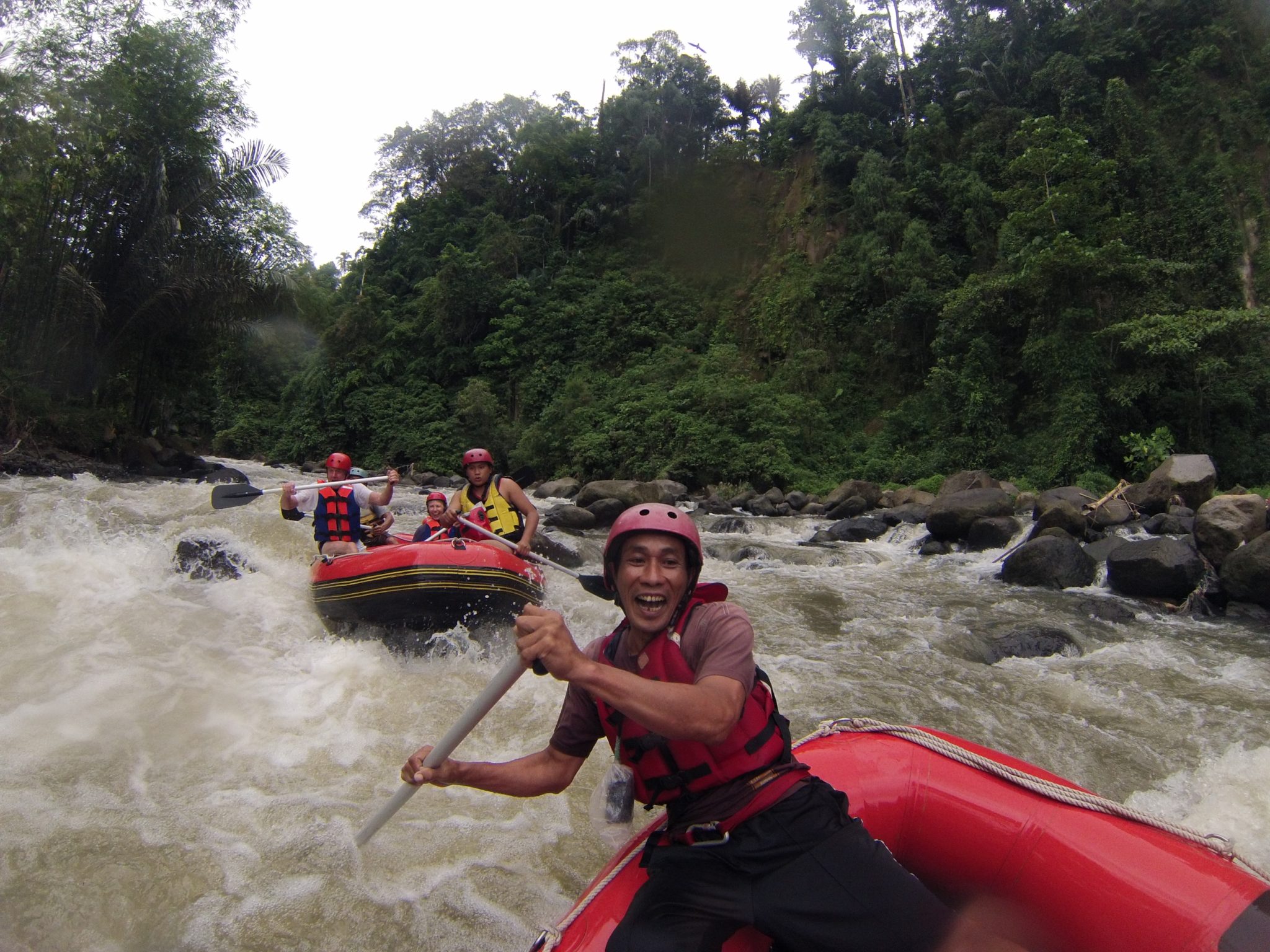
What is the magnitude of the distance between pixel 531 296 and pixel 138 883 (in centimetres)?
2601

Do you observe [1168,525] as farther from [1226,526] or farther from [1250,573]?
[1250,573]

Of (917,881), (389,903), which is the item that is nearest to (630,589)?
(917,881)

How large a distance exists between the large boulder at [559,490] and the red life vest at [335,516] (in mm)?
12210

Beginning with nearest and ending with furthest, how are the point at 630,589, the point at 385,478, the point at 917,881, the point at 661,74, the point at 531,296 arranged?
the point at 917,881 < the point at 630,589 < the point at 385,478 < the point at 531,296 < the point at 661,74

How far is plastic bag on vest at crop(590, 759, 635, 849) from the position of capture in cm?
164

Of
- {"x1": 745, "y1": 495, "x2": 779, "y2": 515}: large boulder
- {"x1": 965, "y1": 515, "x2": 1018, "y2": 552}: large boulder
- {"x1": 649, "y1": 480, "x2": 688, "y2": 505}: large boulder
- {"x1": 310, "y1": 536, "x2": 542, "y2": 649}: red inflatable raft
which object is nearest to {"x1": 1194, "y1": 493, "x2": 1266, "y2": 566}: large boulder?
{"x1": 965, "y1": 515, "x2": 1018, "y2": 552}: large boulder

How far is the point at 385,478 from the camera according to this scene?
5621mm

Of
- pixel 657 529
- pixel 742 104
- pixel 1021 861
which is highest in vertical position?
pixel 742 104

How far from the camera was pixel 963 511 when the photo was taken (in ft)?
33.2

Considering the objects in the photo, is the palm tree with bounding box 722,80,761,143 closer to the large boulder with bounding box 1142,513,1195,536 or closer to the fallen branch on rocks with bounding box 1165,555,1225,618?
the large boulder with bounding box 1142,513,1195,536

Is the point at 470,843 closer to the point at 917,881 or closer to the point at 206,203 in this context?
the point at 917,881

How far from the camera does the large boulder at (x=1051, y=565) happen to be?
7.62 metres

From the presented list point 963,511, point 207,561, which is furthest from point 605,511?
point 207,561

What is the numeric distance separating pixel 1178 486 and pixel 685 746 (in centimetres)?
1118
